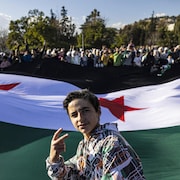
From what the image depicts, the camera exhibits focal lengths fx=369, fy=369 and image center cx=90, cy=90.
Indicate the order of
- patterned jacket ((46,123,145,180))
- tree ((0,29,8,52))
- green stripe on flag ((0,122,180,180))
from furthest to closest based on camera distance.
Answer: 1. tree ((0,29,8,52))
2. green stripe on flag ((0,122,180,180))
3. patterned jacket ((46,123,145,180))

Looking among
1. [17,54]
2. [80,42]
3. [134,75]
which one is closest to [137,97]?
[134,75]

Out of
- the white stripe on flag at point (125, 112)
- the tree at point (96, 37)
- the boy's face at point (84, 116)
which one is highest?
the tree at point (96, 37)

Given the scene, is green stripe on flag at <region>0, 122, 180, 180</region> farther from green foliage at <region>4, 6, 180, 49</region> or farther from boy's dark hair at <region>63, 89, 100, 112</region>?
green foliage at <region>4, 6, 180, 49</region>

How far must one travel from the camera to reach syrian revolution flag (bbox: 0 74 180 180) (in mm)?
4082

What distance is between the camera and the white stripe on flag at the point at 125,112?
4.98m

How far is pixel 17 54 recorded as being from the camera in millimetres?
13828

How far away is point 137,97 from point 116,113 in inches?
21.6

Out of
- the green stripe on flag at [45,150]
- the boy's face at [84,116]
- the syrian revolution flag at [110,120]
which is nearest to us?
the boy's face at [84,116]

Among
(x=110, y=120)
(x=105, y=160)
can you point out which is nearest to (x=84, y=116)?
(x=105, y=160)

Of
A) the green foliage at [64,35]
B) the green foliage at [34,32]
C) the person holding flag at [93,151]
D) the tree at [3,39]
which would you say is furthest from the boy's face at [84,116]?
the tree at [3,39]

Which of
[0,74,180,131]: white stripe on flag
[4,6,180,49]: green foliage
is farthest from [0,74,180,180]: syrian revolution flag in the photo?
[4,6,180,49]: green foliage

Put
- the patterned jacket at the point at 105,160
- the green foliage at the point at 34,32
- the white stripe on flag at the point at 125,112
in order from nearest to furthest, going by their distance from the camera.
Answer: the patterned jacket at the point at 105,160, the white stripe on flag at the point at 125,112, the green foliage at the point at 34,32

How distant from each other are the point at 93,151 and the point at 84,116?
0.51 ft

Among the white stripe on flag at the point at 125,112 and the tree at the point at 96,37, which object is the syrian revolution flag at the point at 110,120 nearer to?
the white stripe on flag at the point at 125,112
